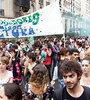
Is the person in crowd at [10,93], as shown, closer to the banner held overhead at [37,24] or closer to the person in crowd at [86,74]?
the person in crowd at [86,74]

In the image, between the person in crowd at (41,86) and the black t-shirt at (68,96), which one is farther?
the person in crowd at (41,86)

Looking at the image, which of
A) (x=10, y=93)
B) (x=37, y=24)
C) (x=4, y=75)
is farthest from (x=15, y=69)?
(x=10, y=93)

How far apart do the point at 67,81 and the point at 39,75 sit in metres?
0.60

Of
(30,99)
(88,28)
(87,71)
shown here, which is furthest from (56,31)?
(88,28)

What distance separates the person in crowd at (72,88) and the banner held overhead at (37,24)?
152 inches

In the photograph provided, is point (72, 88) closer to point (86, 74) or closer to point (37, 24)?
point (86, 74)

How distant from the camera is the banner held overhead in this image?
20.5 feet

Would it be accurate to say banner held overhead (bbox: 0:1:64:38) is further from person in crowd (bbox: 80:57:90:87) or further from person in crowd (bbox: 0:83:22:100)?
person in crowd (bbox: 0:83:22:100)

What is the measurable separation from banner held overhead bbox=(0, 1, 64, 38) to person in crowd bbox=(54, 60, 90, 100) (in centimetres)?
387

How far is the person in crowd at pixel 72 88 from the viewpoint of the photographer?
221 centimetres

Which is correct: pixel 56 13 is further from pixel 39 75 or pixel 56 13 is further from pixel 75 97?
pixel 75 97

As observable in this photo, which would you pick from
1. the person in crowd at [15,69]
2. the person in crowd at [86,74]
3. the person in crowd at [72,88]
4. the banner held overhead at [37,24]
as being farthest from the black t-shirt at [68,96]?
the banner held overhead at [37,24]

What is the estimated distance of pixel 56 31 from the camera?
6.23m

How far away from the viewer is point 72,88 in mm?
2230
